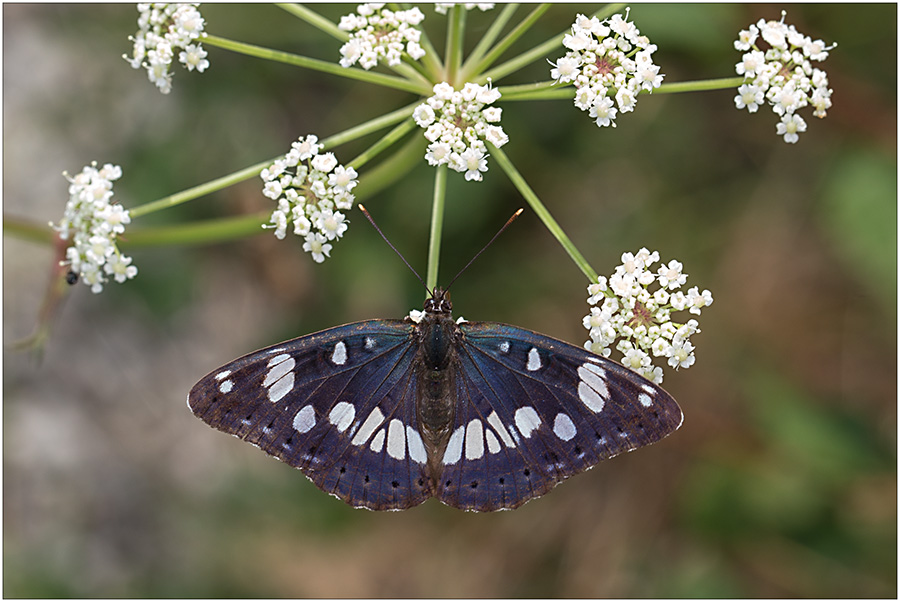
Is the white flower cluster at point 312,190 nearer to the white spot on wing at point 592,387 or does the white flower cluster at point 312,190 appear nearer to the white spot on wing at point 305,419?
the white spot on wing at point 305,419

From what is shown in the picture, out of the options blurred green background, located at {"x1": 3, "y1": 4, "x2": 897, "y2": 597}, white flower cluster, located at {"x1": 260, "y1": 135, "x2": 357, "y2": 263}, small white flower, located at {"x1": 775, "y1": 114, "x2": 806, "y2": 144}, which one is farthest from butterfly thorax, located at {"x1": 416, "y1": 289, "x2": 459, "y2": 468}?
blurred green background, located at {"x1": 3, "y1": 4, "x2": 897, "y2": 597}

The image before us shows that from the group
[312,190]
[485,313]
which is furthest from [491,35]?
[485,313]

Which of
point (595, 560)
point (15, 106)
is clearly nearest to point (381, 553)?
point (595, 560)

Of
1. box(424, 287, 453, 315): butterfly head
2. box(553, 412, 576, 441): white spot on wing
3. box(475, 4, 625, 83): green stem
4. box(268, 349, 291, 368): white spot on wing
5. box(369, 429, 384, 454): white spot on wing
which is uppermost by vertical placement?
box(475, 4, 625, 83): green stem

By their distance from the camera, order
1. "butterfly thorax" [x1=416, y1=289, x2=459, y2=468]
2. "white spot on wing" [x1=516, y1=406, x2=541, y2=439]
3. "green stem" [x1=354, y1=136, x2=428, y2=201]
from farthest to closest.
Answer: "green stem" [x1=354, y1=136, x2=428, y2=201], "butterfly thorax" [x1=416, y1=289, x2=459, y2=468], "white spot on wing" [x1=516, y1=406, x2=541, y2=439]

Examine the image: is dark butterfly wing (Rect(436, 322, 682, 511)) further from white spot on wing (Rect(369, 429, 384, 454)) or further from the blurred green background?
the blurred green background

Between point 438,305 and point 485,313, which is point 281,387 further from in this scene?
point 485,313

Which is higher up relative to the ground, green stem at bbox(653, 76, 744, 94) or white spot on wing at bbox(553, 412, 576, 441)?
green stem at bbox(653, 76, 744, 94)
